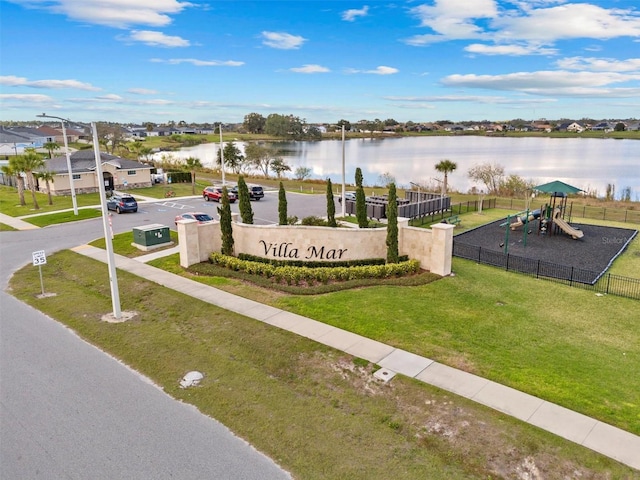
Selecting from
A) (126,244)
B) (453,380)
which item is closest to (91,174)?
(126,244)

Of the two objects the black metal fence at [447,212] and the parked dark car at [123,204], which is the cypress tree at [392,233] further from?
the parked dark car at [123,204]

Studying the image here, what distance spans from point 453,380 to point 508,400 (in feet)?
4.31

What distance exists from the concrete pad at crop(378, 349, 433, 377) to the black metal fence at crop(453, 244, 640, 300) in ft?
30.3

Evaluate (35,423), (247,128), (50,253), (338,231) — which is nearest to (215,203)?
(50,253)

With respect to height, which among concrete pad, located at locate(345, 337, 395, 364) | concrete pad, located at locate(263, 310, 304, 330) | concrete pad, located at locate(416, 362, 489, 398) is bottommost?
concrete pad, located at locate(416, 362, 489, 398)

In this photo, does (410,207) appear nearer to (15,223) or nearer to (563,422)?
(563,422)

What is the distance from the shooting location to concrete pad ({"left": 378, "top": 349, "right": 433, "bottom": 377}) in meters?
11.4

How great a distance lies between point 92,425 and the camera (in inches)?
370

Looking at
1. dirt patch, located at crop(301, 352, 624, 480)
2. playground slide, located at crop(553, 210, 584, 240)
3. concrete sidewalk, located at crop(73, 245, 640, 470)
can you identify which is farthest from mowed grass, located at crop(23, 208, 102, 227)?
playground slide, located at crop(553, 210, 584, 240)

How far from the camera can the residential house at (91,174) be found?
42.8m

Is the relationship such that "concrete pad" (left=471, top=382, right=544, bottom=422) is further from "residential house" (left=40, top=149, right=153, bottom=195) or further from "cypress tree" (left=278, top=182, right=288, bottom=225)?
"residential house" (left=40, top=149, right=153, bottom=195)

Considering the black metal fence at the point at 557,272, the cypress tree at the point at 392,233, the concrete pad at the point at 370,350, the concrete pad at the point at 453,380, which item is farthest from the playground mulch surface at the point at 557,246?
the concrete pad at the point at 370,350

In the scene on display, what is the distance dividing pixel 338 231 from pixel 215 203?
22.4 metres

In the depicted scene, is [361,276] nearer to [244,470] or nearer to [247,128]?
[244,470]
